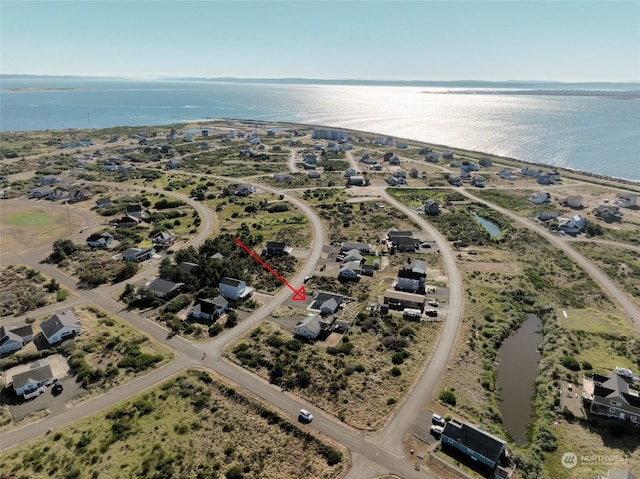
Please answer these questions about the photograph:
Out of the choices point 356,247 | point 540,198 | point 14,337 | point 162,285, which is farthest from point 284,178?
point 14,337

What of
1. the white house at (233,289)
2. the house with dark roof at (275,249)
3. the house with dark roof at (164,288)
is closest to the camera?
the white house at (233,289)

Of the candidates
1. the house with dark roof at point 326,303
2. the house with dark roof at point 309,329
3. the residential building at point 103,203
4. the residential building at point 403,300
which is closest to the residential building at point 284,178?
the residential building at point 103,203

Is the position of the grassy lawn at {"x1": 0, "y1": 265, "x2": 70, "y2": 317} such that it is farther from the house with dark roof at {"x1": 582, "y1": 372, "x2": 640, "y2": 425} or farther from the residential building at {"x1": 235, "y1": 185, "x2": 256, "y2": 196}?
the house with dark roof at {"x1": 582, "y1": 372, "x2": 640, "y2": 425}

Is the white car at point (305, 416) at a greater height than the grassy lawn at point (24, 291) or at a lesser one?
greater

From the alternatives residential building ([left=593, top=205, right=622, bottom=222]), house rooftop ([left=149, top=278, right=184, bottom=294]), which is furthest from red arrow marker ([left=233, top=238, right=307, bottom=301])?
residential building ([left=593, top=205, right=622, bottom=222])

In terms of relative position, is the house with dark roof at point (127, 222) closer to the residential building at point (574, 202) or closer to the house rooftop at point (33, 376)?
the house rooftop at point (33, 376)

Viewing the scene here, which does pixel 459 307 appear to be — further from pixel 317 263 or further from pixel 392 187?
pixel 392 187

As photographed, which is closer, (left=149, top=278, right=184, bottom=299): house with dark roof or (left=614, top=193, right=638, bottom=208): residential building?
(left=149, top=278, right=184, bottom=299): house with dark roof
